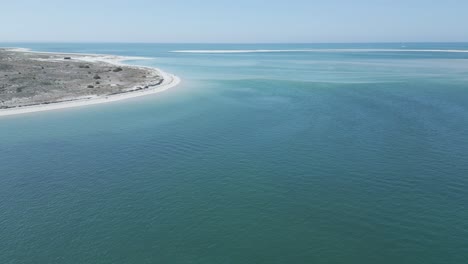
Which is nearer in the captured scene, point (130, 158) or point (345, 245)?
point (345, 245)

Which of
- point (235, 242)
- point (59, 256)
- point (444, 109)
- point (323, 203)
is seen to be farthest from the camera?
point (444, 109)

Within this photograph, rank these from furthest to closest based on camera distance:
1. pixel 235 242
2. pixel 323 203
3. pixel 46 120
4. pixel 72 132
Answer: pixel 46 120, pixel 72 132, pixel 323 203, pixel 235 242

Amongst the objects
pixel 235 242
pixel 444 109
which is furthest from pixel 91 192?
pixel 444 109

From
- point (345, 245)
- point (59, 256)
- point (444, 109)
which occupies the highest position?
point (444, 109)

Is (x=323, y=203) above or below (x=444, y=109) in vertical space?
below

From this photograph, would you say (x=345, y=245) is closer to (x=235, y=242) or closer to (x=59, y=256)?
(x=235, y=242)

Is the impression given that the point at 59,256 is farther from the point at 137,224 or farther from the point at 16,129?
the point at 16,129
